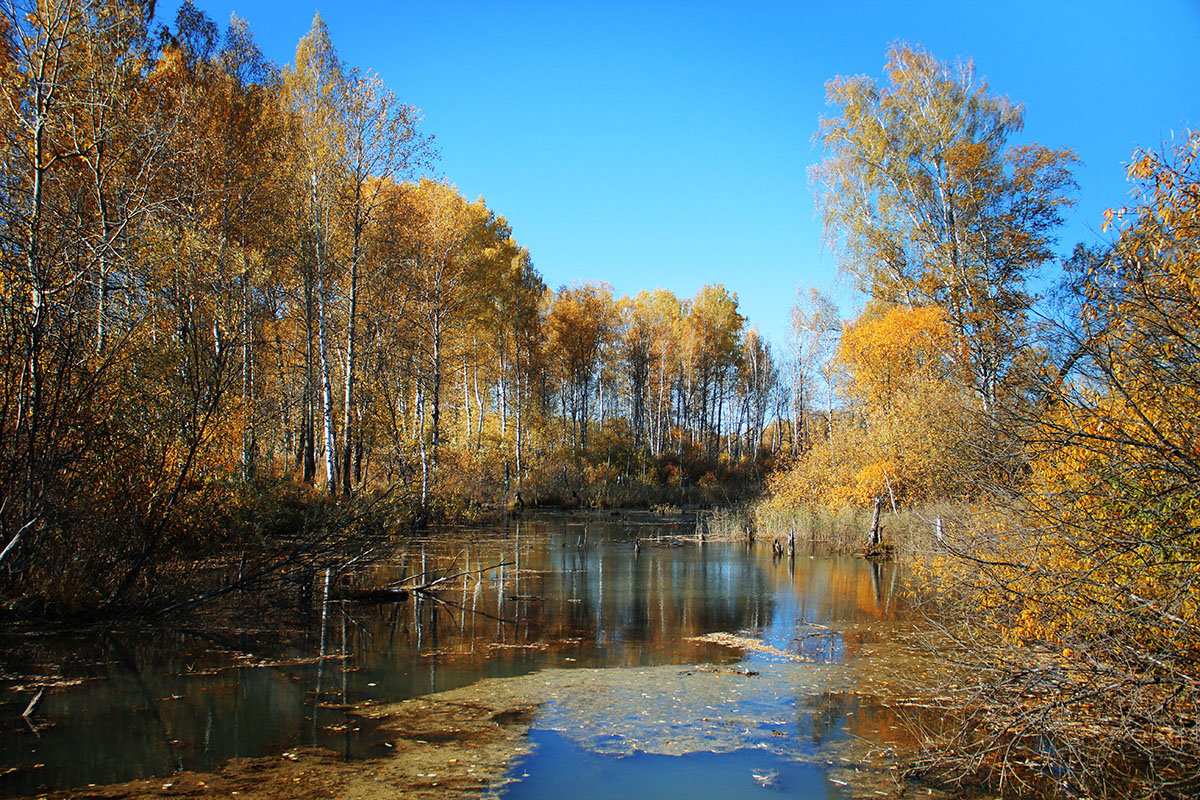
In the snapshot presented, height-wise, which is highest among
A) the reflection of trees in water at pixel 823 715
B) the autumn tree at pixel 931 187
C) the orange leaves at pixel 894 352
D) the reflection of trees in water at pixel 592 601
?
the autumn tree at pixel 931 187

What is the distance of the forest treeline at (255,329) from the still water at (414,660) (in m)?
1.20

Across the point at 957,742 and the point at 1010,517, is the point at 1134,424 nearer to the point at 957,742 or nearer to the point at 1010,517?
the point at 1010,517

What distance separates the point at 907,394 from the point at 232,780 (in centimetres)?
1707

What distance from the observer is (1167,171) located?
512 cm

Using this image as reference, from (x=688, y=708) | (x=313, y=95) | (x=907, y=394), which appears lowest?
(x=688, y=708)

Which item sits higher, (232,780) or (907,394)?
(907,394)

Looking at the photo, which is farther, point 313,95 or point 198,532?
point 313,95

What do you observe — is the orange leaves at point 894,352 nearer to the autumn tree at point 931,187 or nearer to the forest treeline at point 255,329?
the autumn tree at point 931,187

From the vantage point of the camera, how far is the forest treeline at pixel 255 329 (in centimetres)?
659

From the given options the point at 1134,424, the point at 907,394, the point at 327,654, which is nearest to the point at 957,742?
the point at 1134,424

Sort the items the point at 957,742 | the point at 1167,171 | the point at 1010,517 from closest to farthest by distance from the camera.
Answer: the point at 1167,171
the point at 957,742
the point at 1010,517

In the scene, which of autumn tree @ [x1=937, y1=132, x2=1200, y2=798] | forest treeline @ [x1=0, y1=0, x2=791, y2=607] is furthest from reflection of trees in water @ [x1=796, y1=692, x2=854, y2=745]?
forest treeline @ [x1=0, y1=0, x2=791, y2=607]

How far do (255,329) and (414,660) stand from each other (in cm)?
1684

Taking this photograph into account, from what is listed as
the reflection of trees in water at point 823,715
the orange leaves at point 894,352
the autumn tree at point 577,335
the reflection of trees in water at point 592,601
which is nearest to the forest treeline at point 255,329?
the autumn tree at point 577,335
